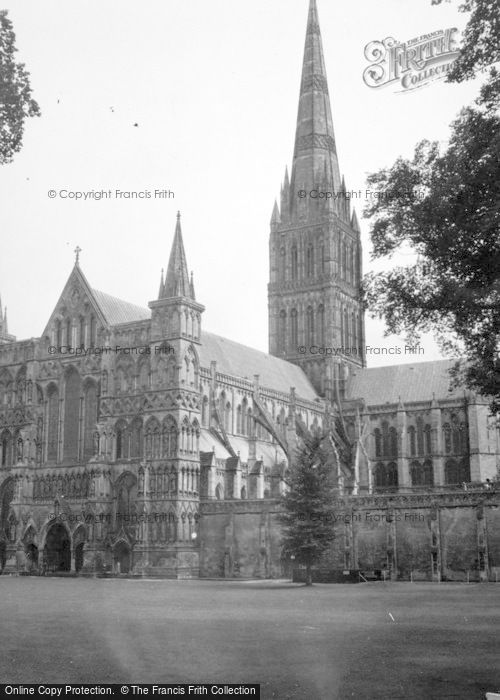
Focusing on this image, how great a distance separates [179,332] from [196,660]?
44.4m

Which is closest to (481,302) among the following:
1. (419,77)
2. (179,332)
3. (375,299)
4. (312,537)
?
(375,299)

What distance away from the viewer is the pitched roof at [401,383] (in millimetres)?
90125

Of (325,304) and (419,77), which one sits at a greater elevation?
(325,304)

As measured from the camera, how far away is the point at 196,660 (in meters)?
17.3

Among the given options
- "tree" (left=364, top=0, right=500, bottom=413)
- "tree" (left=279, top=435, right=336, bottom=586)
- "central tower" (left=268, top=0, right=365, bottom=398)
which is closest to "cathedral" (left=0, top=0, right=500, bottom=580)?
"tree" (left=279, top=435, right=336, bottom=586)

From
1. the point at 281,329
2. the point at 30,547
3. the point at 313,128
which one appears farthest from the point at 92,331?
the point at 313,128

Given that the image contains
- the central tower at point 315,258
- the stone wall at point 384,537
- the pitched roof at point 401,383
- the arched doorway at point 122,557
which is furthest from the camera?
the central tower at point 315,258

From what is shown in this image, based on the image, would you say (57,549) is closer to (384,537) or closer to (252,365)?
(384,537)

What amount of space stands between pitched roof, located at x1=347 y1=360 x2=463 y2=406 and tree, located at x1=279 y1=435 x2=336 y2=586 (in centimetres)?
3757

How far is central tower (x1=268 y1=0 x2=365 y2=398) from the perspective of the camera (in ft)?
313

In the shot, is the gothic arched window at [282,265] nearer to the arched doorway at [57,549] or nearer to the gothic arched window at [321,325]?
the gothic arched window at [321,325]

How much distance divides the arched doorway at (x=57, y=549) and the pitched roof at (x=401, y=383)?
38783 millimetres

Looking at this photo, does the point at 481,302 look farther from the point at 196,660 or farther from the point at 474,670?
the point at 196,660

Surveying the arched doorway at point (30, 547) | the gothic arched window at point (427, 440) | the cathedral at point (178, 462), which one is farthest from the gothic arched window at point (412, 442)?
the arched doorway at point (30, 547)
